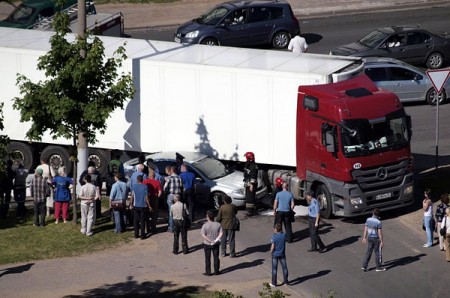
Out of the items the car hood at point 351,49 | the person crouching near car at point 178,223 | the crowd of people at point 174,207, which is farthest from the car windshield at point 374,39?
the person crouching near car at point 178,223

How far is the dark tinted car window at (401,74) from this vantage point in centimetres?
3372

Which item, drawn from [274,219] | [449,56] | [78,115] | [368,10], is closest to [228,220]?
[274,219]

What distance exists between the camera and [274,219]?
25.2 meters

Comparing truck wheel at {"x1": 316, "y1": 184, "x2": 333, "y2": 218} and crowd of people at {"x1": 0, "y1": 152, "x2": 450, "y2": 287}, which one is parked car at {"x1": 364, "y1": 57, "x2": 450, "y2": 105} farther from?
crowd of people at {"x1": 0, "y1": 152, "x2": 450, "y2": 287}

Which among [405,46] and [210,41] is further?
[210,41]

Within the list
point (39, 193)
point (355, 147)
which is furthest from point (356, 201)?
point (39, 193)

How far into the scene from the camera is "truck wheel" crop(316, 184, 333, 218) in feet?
84.3

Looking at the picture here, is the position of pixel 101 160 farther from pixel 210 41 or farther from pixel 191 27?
pixel 191 27

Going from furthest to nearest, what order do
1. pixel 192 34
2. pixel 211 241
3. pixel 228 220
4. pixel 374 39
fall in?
pixel 192 34, pixel 374 39, pixel 228 220, pixel 211 241

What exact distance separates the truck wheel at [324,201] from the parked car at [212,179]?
1.51m

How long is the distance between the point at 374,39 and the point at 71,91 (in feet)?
48.1

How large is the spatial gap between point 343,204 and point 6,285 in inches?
298

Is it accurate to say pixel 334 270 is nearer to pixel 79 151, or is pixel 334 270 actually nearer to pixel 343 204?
pixel 343 204

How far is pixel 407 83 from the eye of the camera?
1334 inches
